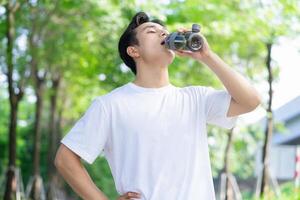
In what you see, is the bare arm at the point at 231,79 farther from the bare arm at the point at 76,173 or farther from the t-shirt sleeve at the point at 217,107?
the bare arm at the point at 76,173

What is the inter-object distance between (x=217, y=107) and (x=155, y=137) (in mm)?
360

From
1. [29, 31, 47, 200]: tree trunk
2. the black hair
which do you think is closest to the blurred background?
[29, 31, 47, 200]: tree trunk

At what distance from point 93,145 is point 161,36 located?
0.59m

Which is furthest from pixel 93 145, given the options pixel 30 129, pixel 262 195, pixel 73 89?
pixel 30 129

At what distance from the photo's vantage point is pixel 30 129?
34094mm

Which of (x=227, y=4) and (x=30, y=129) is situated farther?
(x=30, y=129)

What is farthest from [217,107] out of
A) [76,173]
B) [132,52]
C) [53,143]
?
[53,143]

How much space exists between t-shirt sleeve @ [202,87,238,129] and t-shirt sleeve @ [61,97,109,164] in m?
0.48

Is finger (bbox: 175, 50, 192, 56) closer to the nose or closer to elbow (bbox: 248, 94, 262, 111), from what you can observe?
the nose

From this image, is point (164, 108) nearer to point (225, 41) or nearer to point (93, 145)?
point (93, 145)

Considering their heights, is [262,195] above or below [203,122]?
below

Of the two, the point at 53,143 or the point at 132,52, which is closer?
the point at 132,52

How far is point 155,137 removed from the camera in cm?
365

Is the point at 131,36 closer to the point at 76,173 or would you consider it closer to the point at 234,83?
the point at 234,83
